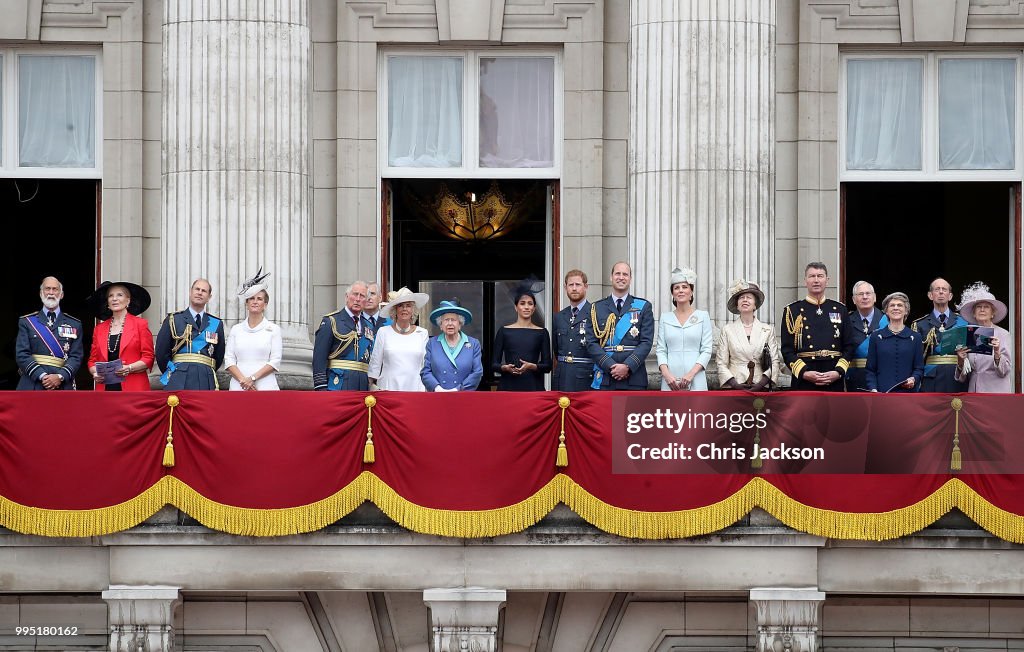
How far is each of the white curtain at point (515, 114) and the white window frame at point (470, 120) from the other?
58mm

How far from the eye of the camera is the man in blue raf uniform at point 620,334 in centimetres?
1911

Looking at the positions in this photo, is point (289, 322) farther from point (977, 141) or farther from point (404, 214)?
point (977, 141)

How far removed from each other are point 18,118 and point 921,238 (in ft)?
41.3

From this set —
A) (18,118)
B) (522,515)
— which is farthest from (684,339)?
(18,118)

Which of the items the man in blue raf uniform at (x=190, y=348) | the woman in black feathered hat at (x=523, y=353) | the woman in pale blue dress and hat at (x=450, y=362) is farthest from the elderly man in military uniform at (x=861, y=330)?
the man in blue raf uniform at (x=190, y=348)

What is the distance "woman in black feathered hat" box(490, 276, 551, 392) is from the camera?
775 inches

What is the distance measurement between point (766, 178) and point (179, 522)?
793 centimetres

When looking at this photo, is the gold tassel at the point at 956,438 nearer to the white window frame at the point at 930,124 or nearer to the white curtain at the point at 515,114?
the white window frame at the point at 930,124

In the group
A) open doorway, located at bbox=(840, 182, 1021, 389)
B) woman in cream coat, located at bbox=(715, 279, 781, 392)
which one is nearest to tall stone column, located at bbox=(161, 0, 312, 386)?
woman in cream coat, located at bbox=(715, 279, 781, 392)

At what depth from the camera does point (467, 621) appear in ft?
59.0

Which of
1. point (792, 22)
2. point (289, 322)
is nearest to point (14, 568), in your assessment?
point (289, 322)

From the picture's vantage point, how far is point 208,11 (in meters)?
21.6

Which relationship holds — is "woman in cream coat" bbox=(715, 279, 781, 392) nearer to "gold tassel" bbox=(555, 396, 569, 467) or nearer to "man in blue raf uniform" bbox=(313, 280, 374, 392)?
"gold tassel" bbox=(555, 396, 569, 467)

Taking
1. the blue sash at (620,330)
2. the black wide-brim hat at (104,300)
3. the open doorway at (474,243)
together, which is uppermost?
the open doorway at (474,243)
